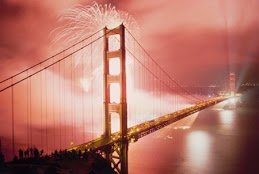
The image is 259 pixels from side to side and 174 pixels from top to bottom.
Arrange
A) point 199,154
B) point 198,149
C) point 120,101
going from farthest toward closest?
point 198,149 < point 199,154 < point 120,101

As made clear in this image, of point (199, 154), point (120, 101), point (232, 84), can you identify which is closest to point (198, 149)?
point (199, 154)

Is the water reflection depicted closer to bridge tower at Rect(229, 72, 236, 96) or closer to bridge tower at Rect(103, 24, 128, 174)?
bridge tower at Rect(103, 24, 128, 174)

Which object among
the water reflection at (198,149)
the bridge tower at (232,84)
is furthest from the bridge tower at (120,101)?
the bridge tower at (232,84)

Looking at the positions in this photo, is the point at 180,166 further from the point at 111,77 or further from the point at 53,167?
the point at 53,167

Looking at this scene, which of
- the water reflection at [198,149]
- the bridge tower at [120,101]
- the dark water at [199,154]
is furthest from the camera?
the water reflection at [198,149]

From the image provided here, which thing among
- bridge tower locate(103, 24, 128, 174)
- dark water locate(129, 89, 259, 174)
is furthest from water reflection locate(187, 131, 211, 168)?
bridge tower locate(103, 24, 128, 174)

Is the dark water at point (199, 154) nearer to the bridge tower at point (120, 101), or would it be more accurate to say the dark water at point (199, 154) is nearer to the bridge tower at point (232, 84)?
the bridge tower at point (120, 101)

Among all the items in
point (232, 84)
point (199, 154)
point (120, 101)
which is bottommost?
point (199, 154)

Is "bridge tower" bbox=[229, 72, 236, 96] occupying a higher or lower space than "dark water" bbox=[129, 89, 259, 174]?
higher

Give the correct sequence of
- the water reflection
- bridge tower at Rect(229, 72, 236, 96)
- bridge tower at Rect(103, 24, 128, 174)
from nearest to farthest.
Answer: bridge tower at Rect(103, 24, 128, 174), the water reflection, bridge tower at Rect(229, 72, 236, 96)

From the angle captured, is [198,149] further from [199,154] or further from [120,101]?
[120,101]
